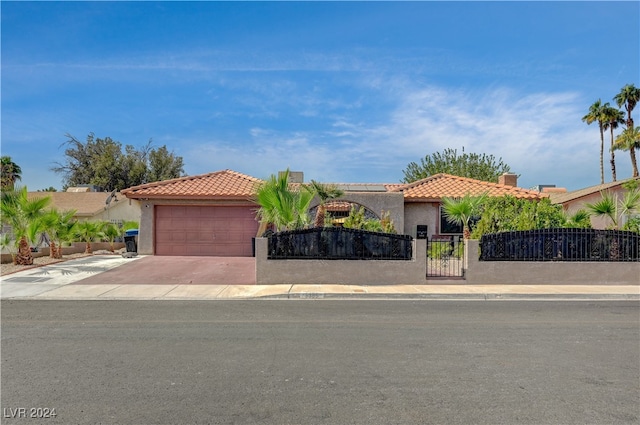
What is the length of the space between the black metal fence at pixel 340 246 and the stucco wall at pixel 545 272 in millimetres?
Answer: 1874

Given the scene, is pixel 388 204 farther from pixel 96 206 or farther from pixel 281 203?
pixel 96 206

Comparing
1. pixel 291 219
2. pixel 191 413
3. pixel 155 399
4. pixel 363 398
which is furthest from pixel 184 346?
pixel 291 219

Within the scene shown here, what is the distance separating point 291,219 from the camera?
510 inches

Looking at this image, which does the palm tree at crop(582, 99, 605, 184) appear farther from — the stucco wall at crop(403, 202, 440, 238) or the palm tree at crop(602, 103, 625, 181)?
the stucco wall at crop(403, 202, 440, 238)

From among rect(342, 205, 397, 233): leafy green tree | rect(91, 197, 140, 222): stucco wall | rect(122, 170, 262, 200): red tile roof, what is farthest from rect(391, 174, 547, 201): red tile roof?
rect(91, 197, 140, 222): stucco wall

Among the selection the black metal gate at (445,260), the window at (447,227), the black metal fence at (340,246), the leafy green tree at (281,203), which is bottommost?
the black metal gate at (445,260)

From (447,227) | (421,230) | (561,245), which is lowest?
(561,245)

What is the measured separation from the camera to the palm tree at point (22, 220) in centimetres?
1527

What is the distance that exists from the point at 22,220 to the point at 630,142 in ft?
146

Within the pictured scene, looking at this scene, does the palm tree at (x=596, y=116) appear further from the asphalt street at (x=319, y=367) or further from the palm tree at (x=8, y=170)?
the palm tree at (x=8, y=170)

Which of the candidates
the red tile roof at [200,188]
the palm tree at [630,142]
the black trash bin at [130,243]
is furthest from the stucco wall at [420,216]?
the palm tree at [630,142]

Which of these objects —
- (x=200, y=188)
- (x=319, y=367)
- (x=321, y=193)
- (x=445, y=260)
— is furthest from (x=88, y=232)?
(x=319, y=367)

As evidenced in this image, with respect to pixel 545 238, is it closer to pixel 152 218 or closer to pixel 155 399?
pixel 155 399

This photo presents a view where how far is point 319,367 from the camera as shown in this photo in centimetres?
540
